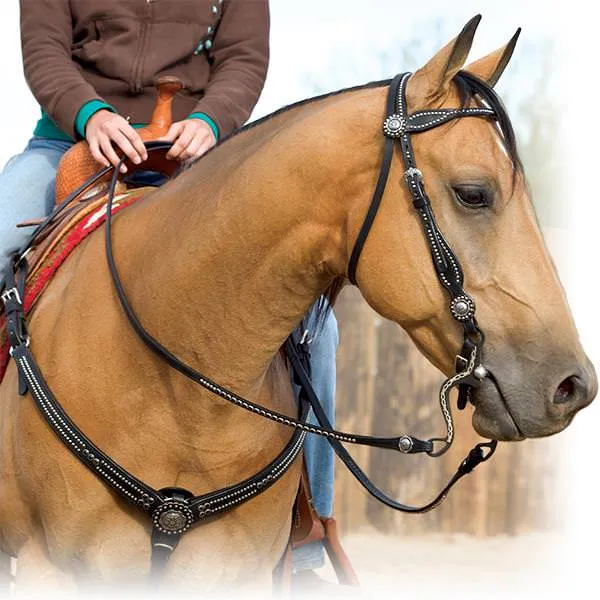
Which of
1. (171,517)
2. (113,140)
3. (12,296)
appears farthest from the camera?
(113,140)

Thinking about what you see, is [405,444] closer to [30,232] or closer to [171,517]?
[171,517]

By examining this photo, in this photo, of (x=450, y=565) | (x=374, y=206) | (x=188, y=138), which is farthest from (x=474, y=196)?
(x=450, y=565)

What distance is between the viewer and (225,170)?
343 cm

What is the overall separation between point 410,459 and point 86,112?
7.03m

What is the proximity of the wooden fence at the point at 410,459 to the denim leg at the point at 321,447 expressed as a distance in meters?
5.87

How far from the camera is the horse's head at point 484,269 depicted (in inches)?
114

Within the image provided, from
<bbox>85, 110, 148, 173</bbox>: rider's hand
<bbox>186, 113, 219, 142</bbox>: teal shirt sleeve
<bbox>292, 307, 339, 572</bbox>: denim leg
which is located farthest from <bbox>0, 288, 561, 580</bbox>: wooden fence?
<bbox>85, 110, 148, 173</bbox>: rider's hand

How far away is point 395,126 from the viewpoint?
3.08 metres

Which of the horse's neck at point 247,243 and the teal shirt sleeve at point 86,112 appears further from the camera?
the teal shirt sleeve at point 86,112

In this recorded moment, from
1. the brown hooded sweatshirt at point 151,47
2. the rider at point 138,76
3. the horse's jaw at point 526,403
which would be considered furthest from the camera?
the brown hooded sweatshirt at point 151,47

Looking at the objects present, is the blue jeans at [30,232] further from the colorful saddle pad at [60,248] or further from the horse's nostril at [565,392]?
the horse's nostril at [565,392]

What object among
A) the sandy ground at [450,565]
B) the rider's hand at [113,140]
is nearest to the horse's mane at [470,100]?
the rider's hand at [113,140]

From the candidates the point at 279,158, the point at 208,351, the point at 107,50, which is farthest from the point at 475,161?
the point at 107,50

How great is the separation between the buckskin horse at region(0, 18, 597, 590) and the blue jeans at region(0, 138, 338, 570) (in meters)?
0.41
